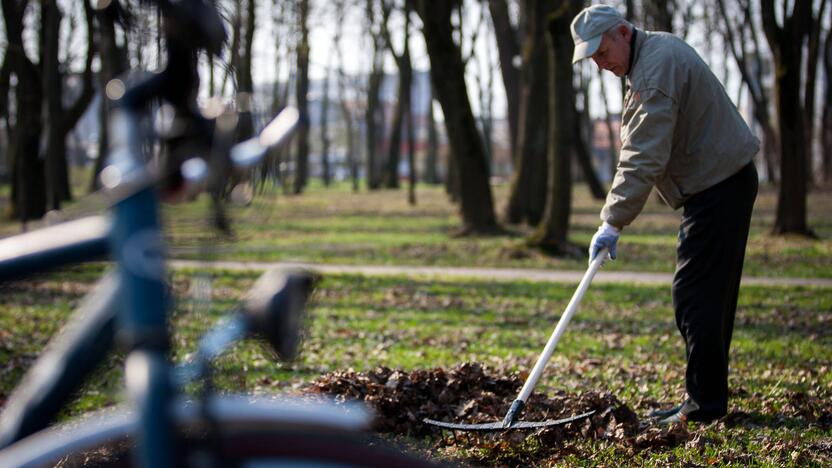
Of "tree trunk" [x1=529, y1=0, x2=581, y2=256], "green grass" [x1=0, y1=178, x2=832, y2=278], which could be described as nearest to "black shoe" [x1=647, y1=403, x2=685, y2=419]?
"green grass" [x1=0, y1=178, x2=832, y2=278]

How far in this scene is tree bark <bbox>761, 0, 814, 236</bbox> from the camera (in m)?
16.7

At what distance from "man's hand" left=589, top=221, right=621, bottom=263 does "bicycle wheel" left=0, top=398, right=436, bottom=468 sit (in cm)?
331

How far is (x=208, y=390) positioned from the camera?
1.77m

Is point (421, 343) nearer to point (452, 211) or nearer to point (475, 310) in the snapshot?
point (475, 310)

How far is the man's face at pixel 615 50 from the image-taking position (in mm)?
A: 5023

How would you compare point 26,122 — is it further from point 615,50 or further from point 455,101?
point 615,50

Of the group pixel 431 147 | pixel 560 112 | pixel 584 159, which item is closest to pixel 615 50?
pixel 560 112

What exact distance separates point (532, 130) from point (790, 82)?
200 inches

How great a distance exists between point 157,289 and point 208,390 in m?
0.22

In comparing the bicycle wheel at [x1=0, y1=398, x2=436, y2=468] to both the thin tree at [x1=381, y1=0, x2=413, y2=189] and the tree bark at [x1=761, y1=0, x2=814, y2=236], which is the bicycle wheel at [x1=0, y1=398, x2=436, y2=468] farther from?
the thin tree at [x1=381, y1=0, x2=413, y2=189]

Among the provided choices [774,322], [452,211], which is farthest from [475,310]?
[452,211]

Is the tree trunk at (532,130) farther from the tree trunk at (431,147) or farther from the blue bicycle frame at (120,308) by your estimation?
the tree trunk at (431,147)

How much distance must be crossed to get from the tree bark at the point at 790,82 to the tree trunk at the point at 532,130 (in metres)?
3.99

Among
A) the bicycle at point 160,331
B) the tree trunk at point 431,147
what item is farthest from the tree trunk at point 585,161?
the bicycle at point 160,331
